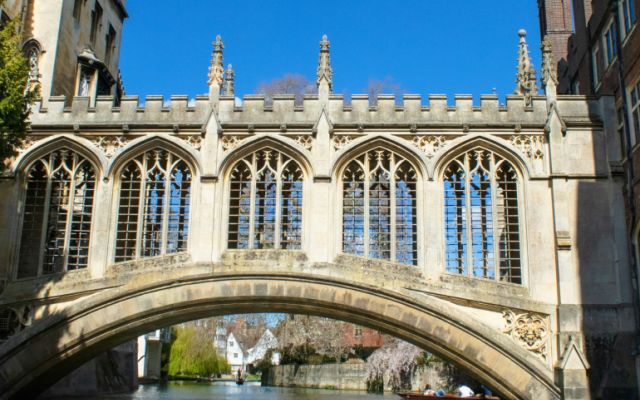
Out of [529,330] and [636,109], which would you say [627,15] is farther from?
[529,330]

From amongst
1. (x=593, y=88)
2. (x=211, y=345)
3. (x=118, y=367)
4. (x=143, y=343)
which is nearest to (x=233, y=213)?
(x=593, y=88)

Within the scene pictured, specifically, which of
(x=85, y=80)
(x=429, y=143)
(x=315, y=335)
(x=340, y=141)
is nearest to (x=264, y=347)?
(x=315, y=335)

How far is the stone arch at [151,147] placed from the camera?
14.6 metres


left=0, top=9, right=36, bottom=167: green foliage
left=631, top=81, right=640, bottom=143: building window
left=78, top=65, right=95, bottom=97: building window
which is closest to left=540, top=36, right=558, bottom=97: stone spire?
left=631, top=81, right=640, bottom=143: building window

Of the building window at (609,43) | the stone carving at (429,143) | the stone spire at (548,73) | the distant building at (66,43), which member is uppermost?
the distant building at (66,43)

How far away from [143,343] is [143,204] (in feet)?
76.3

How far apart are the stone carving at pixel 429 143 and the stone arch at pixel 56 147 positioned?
20.3 ft

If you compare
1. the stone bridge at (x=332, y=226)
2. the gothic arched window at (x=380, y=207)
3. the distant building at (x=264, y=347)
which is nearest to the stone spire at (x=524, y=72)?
the stone bridge at (x=332, y=226)

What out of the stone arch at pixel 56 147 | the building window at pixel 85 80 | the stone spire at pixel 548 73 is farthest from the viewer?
the building window at pixel 85 80

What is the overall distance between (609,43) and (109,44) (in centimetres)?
1463

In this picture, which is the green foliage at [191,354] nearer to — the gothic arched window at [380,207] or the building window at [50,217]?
the building window at [50,217]

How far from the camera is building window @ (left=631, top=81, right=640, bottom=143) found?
1302 cm

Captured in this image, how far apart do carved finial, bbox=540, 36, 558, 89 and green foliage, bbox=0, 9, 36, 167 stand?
31.1 feet

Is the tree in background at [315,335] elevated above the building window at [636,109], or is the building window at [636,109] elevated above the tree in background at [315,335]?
the building window at [636,109]
